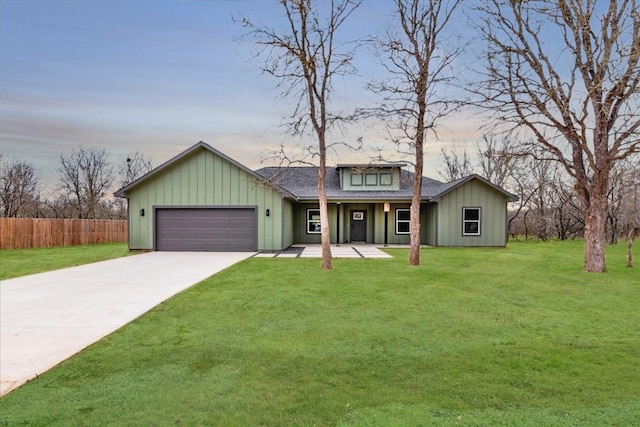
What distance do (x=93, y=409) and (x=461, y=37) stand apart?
12.2m

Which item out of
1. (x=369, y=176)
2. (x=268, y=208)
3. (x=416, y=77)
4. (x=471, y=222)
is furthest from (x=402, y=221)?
(x=416, y=77)

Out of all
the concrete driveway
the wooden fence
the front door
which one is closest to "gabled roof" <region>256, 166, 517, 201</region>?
the front door

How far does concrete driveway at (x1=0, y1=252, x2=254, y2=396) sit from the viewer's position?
3.94 metres

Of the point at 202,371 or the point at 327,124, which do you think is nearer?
the point at 202,371

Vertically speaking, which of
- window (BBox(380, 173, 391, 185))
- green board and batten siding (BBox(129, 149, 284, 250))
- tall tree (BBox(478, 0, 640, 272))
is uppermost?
tall tree (BBox(478, 0, 640, 272))

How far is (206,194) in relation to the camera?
1566 cm

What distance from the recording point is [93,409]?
2.81 metres

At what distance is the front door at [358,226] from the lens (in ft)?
65.8

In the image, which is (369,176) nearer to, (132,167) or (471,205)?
(471,205)

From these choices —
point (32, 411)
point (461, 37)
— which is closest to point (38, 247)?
point (32, 411)

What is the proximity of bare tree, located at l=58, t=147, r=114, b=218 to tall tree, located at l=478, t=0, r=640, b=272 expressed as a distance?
105ft

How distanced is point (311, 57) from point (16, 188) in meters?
27.9

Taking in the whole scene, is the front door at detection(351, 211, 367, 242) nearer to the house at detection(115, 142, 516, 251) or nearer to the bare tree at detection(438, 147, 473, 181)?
the house at detection(115, 142, 516, 251)

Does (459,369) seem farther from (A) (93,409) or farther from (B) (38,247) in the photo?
(B) (38,247)
